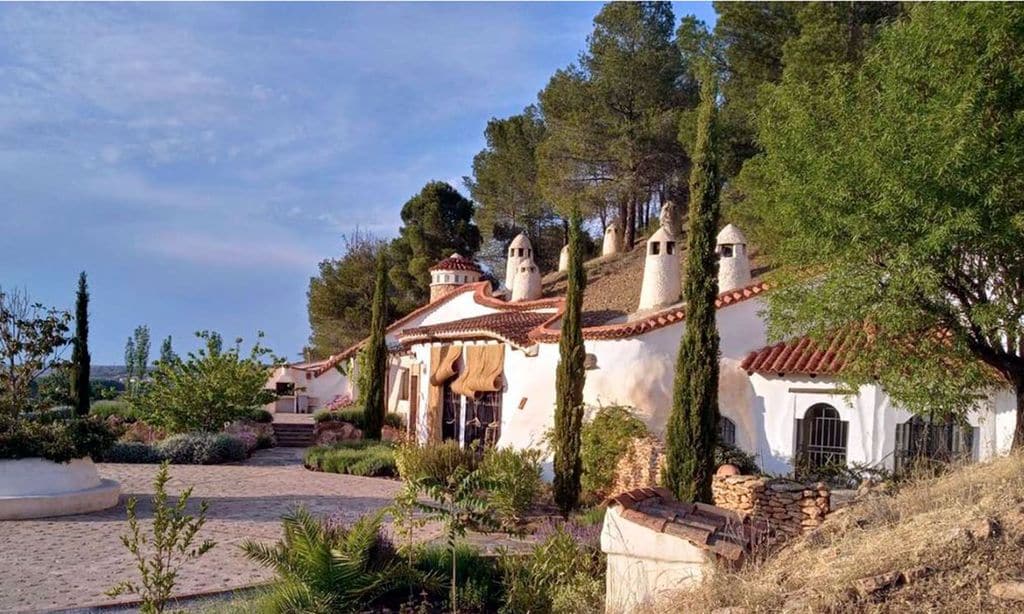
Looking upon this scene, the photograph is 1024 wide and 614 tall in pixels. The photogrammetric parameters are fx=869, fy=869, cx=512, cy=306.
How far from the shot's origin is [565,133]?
3778cm

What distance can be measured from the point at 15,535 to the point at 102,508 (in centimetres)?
246

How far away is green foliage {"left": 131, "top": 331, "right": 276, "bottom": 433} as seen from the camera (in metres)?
24.0

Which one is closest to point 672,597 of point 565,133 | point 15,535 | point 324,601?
point 324,601

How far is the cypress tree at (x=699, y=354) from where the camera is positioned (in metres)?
14.1

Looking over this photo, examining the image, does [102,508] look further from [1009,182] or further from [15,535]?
[1009,182]

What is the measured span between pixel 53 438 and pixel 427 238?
35.9 metres

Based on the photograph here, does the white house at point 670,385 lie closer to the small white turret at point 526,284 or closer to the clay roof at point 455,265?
the small white turret at point 526,284

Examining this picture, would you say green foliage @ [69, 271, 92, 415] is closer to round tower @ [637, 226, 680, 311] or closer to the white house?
the white house

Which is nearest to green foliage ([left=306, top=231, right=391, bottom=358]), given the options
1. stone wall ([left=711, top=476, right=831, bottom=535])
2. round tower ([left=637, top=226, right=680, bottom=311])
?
round tower ([left=637, top=226, right=680, bottom=311])

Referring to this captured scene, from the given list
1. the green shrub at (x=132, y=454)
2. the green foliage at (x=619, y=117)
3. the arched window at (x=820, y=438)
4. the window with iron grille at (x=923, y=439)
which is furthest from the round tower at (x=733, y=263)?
the green shrub at (x=132, y=454)

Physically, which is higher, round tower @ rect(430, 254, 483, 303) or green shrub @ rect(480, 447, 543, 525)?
round tower @ rect(430, 254, 483, 303)

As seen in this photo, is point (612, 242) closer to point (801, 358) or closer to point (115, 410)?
point (115, 410)

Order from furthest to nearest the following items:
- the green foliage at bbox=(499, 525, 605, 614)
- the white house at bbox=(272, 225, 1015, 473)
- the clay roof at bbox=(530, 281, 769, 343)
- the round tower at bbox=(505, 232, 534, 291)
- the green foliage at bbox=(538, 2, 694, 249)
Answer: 1. the green foliage at bbox=(538, 2, 694, 249)
2. the round tower at bbox=(505, 232, 534, 291)
3. the clay roof at bbox=(530, 281, 769, 343)
4. the white house at bbox=(272, 225, 1015, 473)
5. the green foliage at bbox=(499, 525, 605, 614)

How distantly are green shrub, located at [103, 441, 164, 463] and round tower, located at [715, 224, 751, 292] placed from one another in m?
15.8
